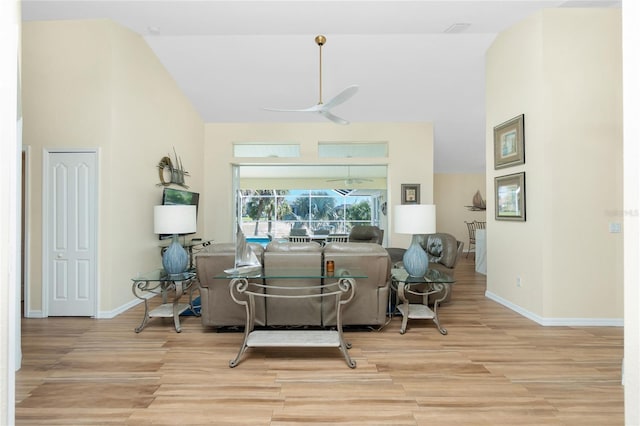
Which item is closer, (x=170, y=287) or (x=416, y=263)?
(x=416, y=263)

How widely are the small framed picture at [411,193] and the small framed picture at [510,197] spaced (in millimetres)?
2693

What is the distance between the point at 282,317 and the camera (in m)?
3.54

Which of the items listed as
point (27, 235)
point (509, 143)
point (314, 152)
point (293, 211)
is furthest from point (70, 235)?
point (293, 211)

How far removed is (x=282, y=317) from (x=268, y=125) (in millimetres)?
4973

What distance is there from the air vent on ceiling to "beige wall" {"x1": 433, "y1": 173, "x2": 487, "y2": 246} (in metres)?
6.54

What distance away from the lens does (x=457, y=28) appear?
445 centimetres

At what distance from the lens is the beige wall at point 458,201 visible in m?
10.6

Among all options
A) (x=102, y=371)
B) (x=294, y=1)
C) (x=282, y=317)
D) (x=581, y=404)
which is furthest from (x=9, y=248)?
(x=294, y=1)

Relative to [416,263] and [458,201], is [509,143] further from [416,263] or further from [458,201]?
[458,201]

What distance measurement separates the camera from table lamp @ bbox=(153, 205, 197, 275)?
3869 millimetres

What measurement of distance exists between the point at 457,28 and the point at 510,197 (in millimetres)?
2256

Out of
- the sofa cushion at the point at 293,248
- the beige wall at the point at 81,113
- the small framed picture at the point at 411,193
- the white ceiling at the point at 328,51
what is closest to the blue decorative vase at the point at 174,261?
the beige wall at the point at 81,113

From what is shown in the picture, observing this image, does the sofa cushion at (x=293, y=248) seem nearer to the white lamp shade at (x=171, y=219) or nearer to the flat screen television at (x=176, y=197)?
the white lamp shade at (x=171, y=219)

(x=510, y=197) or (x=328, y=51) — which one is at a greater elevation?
(x=328, y=51)
